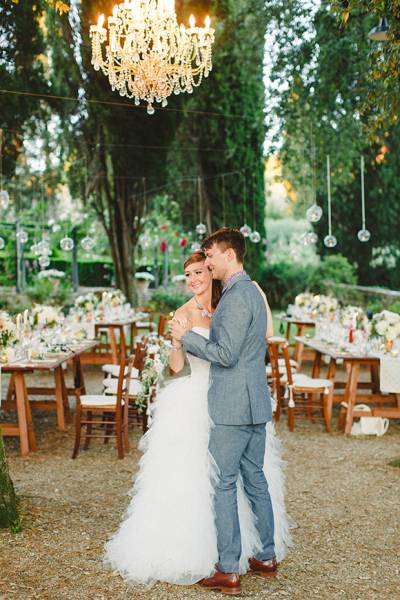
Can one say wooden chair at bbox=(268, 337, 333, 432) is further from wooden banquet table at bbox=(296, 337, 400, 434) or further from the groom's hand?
the groom's hand

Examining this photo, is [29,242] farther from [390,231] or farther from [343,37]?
[343,37]

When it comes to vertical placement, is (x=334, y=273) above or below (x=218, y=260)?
below

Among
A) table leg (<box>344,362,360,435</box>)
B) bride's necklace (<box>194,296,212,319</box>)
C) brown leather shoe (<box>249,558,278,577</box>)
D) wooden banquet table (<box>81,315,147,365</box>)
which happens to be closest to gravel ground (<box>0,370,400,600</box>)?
brown leather shoe (<box>249,558,278,577</box>)

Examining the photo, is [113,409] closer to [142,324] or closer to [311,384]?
[311,384]

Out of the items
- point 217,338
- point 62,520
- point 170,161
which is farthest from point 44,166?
point 217,338

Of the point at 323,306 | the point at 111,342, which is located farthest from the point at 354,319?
the point at 111,342

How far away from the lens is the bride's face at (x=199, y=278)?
4.21 meters

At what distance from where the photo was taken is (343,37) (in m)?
11.2

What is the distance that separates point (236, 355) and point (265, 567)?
1.20 meters

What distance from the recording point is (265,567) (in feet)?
13.6

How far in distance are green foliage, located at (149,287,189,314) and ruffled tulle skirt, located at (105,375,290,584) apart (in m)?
14.0

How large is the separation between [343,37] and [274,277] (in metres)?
9.70

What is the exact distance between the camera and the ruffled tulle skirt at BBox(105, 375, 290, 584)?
3.99 m

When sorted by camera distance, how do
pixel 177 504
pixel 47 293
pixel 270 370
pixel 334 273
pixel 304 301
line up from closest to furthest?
pixel 177 504 → pixel 270 370 → pixel 304 301 → pixel 47 293 → pixel 334 273
